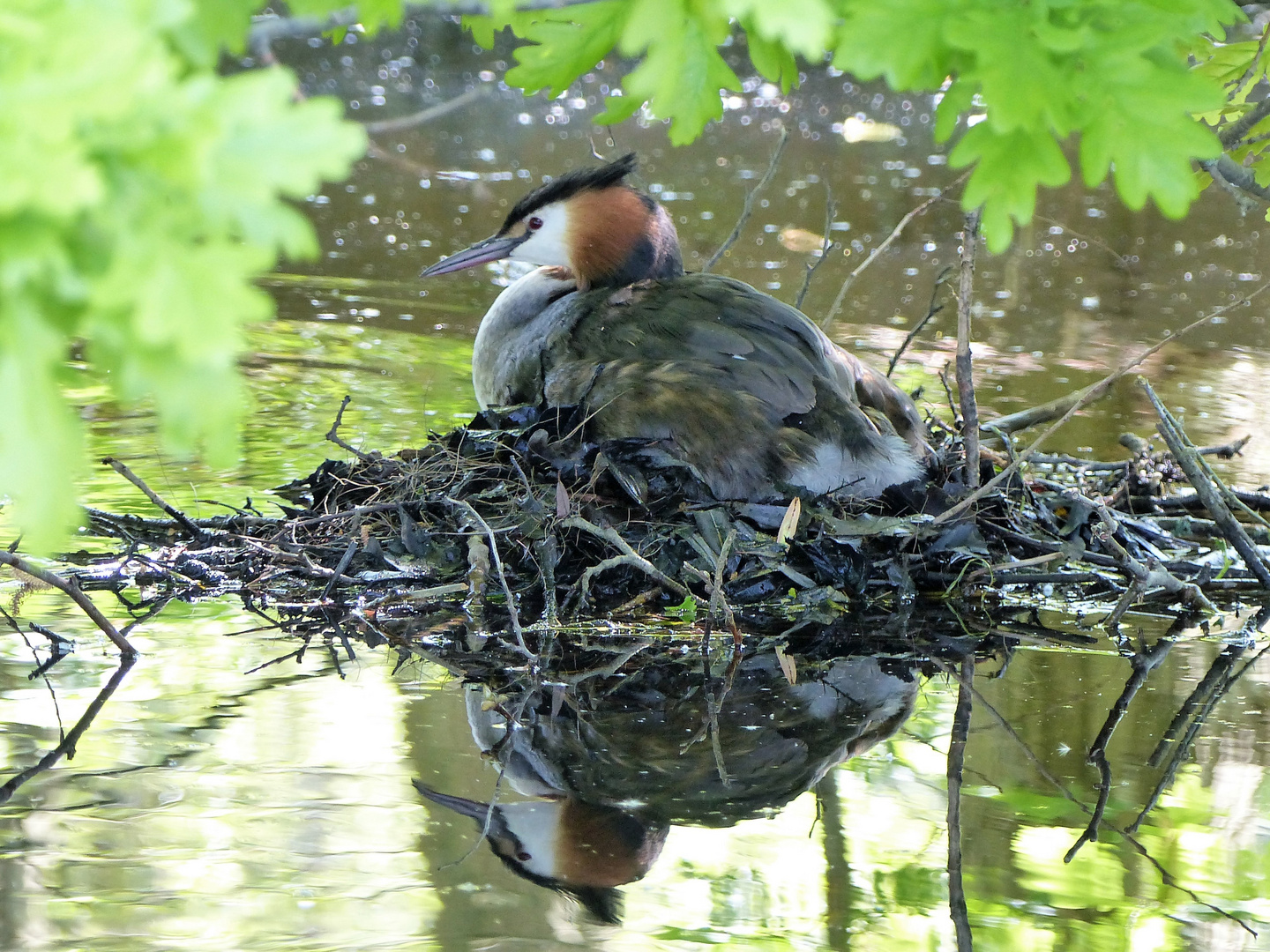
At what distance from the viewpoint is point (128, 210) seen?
42.8 inches

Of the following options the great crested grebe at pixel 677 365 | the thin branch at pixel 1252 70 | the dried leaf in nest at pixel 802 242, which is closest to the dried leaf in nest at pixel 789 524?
the great crested grebe at pixel 677 365

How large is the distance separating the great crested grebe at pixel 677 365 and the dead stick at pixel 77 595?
1.25 m

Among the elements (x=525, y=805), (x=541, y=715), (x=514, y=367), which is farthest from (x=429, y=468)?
(x=525, y=805)

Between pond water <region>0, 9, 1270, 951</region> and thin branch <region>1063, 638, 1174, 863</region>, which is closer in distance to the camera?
pond water <region>0, 9, 1270, 951</region>

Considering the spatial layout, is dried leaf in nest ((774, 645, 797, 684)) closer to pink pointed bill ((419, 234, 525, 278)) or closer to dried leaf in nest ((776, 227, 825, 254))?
pink pointed bill ((419, 234, 525, 278))

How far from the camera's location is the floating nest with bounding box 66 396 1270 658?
321cm

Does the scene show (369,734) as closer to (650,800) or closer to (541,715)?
(541,715)

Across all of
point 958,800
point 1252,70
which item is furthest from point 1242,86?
point 958,800

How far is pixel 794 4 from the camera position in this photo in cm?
126

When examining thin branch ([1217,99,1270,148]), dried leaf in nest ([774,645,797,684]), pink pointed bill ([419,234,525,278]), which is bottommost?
dried leaf in nest ([774,645,797,684])

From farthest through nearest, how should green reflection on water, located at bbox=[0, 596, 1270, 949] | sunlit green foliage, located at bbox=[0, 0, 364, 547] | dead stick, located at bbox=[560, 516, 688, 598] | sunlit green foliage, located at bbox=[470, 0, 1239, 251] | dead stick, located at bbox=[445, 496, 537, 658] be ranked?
dead stick, located at bbox=[560, 516, 688, 598] < dead stick, located at bbox=[445, 496, 537, 658] < green reflection on water, located at bbox=[0, 596, 1270, 949] < sunlit green foliage, located at bbox=[470, 0, 1239, 251] < sunlit green foliage, located at bbox=[0, 0, 364, 547]

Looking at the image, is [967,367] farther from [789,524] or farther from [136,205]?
[136,205]

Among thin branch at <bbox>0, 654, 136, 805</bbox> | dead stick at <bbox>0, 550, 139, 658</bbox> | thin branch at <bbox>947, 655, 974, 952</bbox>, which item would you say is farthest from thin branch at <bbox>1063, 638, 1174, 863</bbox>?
dead stick at <bbox>0, 550, 139, 658</bbox>

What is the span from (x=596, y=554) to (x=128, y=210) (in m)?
2.33
